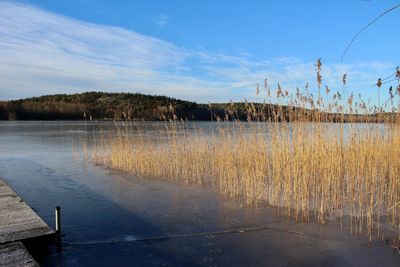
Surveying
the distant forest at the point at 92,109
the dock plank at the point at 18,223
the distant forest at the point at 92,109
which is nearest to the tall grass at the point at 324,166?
the dock plank at the point at 18,223

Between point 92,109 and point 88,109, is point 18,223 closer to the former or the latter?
point 88,109

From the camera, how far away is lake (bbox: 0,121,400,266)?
3.46 metres

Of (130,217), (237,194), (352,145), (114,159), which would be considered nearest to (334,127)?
(352,145)

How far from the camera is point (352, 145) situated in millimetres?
5254

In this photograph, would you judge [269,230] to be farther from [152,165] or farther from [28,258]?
[152,165]

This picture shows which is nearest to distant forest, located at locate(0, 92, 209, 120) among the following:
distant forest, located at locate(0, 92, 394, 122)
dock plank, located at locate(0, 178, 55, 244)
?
distant forest, located at locate(0, 92, 394, 122)

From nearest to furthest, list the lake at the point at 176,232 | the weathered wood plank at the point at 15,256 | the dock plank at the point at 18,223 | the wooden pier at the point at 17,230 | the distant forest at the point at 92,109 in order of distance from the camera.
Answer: the weathered wood plank at the point at 15,256 < the wooden pier at the point at 17,230 < the dock plank at the point at 18,223 < the lake at the point at 176,232 < the distant forest at the point at 92,109

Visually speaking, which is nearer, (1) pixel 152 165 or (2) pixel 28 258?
(2) pixel 28 258

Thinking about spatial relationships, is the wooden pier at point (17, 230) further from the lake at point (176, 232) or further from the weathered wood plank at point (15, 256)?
the lake at point (176, 232)

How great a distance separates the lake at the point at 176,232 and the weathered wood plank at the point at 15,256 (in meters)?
0.38

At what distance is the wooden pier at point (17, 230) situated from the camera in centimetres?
277

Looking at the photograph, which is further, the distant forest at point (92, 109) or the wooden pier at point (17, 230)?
the distant forest at point (92, 109)

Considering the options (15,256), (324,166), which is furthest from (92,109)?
(15,256)

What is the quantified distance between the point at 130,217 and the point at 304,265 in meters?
2.39
